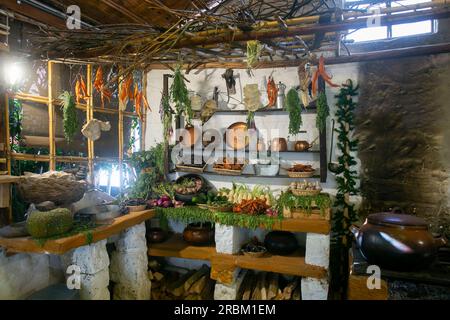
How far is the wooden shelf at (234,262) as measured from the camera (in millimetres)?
2852

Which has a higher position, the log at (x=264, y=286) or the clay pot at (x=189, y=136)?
the clay pot at (x=189, y=136)

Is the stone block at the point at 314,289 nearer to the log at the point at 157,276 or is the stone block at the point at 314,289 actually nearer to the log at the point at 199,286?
the log at the point at 199,286

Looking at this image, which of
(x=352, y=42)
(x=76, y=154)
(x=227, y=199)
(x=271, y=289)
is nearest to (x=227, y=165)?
(x=227, y=199)

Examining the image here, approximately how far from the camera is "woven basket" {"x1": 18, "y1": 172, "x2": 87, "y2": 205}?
2283 mm

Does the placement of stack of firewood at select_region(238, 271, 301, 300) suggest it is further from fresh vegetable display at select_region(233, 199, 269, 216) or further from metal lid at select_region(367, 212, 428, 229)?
metal lid at select_region(367, 212, 428, 229)

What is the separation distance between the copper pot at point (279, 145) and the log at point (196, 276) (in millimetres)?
1860

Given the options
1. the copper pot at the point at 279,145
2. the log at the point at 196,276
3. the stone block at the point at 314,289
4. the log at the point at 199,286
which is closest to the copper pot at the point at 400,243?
the stone block at the point at 314,289

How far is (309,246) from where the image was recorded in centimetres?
289

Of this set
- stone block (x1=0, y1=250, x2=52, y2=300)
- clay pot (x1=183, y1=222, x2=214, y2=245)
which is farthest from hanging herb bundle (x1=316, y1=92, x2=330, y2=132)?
stone block (x1=0, y1=250, x2=52, y2=300)

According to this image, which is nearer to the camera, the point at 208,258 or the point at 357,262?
the point at 357,262

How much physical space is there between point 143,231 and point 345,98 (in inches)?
116

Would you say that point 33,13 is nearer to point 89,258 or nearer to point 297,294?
point 89,258

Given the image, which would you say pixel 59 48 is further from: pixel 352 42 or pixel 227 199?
pixel 352 42

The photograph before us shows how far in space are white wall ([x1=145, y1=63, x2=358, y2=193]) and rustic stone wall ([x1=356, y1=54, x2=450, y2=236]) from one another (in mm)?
353
